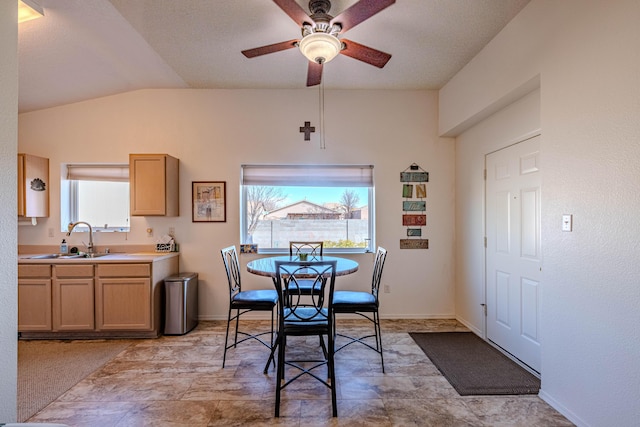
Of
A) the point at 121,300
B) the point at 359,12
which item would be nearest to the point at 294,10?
the point at 359,12

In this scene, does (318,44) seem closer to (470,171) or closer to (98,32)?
(98,32)

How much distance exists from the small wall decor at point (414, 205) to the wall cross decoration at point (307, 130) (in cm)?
127

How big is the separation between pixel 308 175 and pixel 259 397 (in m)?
2.54

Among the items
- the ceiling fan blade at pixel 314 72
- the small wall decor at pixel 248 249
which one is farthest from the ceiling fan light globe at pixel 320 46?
the small wall decor at pixel 248 249

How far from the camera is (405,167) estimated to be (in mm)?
3967

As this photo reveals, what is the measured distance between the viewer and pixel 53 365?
2703mm

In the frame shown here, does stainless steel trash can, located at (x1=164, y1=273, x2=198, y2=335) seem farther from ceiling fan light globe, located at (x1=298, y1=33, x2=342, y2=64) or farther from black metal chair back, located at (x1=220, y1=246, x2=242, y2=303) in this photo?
ceiling fan light globe, located at (x1=298, y1=33, x2=342, y2=64)

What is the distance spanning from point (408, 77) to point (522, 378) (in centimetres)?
317

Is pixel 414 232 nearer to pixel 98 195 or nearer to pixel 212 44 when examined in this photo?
pixel 212 44

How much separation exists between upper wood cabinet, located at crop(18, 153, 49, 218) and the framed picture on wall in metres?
1.75

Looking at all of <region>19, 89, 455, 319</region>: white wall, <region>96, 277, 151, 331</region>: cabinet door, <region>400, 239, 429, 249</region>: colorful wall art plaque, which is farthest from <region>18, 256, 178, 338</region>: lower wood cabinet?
<region>400, 239, 429, 249</region>: colorful wall art plaque

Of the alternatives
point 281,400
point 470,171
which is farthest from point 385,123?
point 281,400

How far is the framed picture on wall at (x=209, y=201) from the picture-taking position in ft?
12.8

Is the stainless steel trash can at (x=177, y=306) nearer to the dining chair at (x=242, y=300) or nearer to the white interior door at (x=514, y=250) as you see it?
the dining chair at (x=242, y=300)
